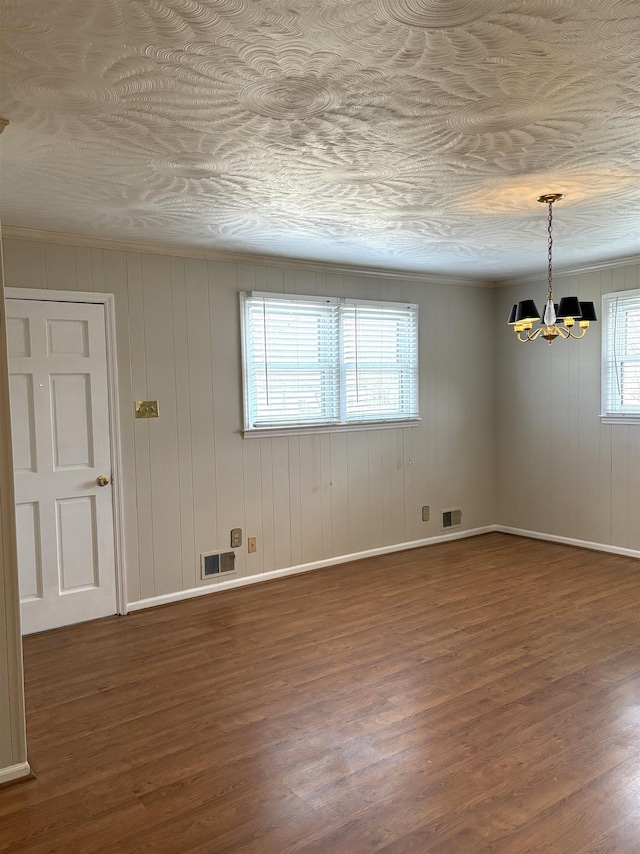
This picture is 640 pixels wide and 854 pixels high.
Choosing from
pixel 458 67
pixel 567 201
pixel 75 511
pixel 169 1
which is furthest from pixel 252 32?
pixel 75 511

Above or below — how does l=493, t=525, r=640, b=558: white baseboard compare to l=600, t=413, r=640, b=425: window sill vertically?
Result: below

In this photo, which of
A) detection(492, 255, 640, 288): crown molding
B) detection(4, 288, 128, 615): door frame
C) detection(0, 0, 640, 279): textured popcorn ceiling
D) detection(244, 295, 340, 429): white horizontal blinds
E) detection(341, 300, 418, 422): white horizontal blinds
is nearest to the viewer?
detection(0, 0, 640, 279): textured popcorn ceiling

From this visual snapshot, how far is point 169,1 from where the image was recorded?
5.57 ft

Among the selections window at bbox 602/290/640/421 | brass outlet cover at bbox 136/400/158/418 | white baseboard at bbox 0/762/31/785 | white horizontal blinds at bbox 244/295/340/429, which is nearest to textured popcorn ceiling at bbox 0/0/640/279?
white horizontal blinds at bbox 244/295/340/429

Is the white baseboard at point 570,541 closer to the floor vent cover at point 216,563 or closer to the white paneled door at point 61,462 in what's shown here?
the floor vent cover at point 216,563

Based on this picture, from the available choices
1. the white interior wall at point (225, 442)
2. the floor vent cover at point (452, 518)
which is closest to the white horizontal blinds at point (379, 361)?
the white interior wall at point (225, 442)

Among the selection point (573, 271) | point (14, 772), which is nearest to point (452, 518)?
point (573, 271)

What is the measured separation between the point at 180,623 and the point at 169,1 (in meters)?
3.62

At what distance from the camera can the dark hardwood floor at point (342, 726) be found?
7.34 feet

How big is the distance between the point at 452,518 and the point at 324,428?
1.87 m

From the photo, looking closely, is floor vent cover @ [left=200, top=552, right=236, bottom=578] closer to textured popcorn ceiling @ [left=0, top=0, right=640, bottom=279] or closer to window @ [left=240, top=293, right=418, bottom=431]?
window @ [left=240, top=293, right=418, bottom=431]

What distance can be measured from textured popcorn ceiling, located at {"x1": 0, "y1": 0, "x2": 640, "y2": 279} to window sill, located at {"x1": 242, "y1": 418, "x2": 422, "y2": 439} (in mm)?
1592

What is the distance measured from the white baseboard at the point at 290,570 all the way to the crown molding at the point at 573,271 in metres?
2.55

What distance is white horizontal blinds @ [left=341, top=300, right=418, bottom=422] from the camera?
223 inches
